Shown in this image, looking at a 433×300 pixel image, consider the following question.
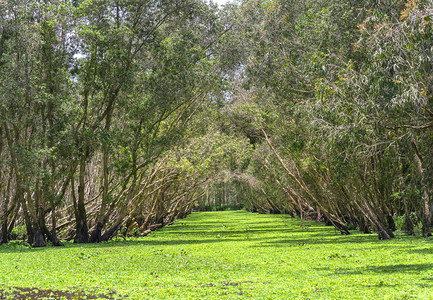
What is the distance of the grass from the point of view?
26.9 feet

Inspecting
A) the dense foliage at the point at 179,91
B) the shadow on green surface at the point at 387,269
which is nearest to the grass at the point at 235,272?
the shadow on green surface at the point at 387,269

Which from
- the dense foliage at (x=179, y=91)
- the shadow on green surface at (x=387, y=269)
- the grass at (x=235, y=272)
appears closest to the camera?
the grass at (x=235, y=272)

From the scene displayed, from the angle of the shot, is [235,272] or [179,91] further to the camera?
[179,91]

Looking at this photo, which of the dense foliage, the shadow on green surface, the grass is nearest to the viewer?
the grass

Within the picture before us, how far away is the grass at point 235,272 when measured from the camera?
8188mm

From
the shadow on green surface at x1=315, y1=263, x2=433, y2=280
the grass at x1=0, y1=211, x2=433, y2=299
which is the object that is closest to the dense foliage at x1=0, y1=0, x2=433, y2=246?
the shadow on green surface at x1=315, y1=263, x2=433, y2=280

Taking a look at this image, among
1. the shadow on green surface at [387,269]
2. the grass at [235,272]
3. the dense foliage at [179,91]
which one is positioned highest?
the dense foliage at [179,91]

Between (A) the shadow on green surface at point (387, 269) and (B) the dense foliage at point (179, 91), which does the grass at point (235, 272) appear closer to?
(A) the shadow on green surface at point (387, 269)

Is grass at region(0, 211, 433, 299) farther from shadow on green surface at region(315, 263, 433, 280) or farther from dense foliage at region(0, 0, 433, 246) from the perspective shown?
dense foliage at region(0, 0, 433, 246)

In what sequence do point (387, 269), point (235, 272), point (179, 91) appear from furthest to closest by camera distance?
point (179, 91), point (235, 272), point (387, 269)

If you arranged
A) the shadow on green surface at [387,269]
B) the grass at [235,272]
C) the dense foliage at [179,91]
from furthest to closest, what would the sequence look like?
the dense foliage at [179,91] < the shadow on green surface at [387,269] < the grass at [235,272]

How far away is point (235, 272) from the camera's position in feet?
35.3

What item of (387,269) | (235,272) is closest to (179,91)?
(235,272)

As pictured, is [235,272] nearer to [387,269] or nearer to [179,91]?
[387,269]
